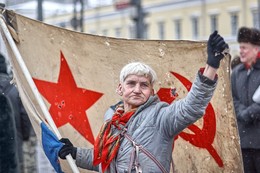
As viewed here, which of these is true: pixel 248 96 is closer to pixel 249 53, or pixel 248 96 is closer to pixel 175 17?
pixel 249 53

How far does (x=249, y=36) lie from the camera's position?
5.98 metres

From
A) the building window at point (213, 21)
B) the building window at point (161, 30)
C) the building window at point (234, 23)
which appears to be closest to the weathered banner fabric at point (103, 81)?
the building window at point (234, 23)

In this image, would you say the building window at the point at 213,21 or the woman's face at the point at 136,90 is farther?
the building window at the point at 213,21

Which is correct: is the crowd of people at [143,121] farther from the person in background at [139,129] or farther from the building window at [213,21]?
the building window at [213,21]

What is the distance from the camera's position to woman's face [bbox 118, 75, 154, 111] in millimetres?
3957

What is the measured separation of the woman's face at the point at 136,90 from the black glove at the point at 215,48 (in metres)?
0.48

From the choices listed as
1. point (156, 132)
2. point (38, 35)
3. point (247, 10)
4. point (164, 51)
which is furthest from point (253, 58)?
point (247, 10)

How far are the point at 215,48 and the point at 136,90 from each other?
0.57 meters

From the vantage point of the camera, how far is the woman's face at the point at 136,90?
396 cm

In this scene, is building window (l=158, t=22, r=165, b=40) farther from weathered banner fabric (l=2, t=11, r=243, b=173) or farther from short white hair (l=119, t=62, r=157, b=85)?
short white hair (l=119, t=62, r=157, b=85)

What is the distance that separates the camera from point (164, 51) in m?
4.75

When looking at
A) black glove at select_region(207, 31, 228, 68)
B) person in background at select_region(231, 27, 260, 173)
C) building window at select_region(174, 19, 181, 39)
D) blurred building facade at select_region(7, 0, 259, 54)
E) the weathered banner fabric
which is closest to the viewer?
black glove at select_region(207, 31, 228, 68)

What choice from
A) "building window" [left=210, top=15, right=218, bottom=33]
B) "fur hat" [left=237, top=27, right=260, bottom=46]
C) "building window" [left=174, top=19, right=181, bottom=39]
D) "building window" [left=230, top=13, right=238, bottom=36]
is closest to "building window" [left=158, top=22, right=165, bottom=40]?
"building window" [left=174, top=19, right=181, bottom=39]

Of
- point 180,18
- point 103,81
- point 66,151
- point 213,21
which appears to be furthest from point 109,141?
point 180,18
